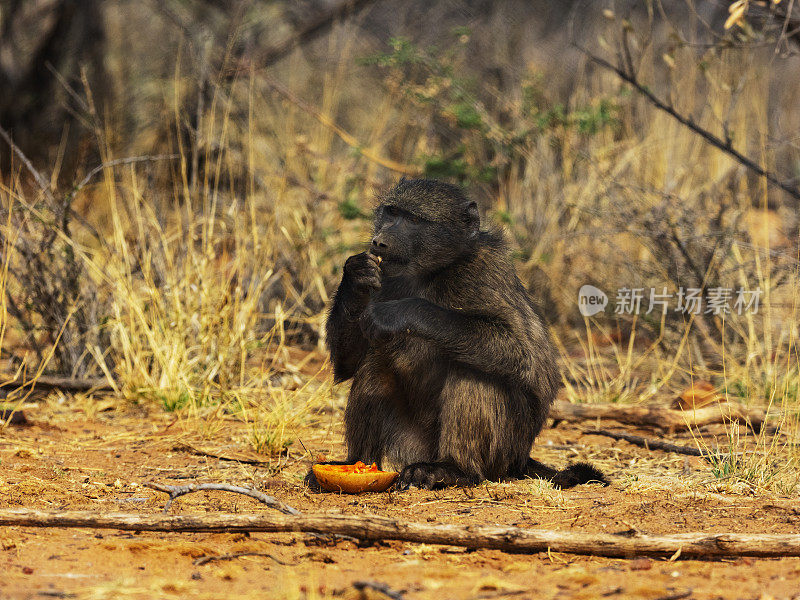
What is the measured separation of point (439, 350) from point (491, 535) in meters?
1.20

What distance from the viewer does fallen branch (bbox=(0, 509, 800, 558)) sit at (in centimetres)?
282

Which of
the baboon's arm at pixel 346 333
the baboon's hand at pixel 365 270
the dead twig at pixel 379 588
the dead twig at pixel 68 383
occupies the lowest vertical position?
the dead twig at pixel 68 383

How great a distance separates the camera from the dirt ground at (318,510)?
251cm

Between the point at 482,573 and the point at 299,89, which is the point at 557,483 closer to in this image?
the point at 482,573

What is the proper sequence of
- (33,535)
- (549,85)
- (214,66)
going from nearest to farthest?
(33,535) < (214,66) < (549,85)

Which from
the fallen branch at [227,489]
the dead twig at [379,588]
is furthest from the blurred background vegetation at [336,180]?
the dead twig at [379,588]

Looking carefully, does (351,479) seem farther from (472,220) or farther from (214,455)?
(472,220)

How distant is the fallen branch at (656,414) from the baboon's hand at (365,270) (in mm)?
1914

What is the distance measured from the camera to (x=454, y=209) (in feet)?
13.4

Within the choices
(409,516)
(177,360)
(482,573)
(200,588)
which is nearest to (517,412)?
(409,516)

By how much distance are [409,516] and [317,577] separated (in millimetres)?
879

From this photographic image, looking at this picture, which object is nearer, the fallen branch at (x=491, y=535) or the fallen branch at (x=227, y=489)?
the fallen branch at (x=491, y=535)

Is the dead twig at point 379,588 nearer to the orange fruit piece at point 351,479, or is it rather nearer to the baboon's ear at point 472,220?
the orange fruit piece at point 351,479

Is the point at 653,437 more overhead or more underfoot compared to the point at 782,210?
more underfoot
